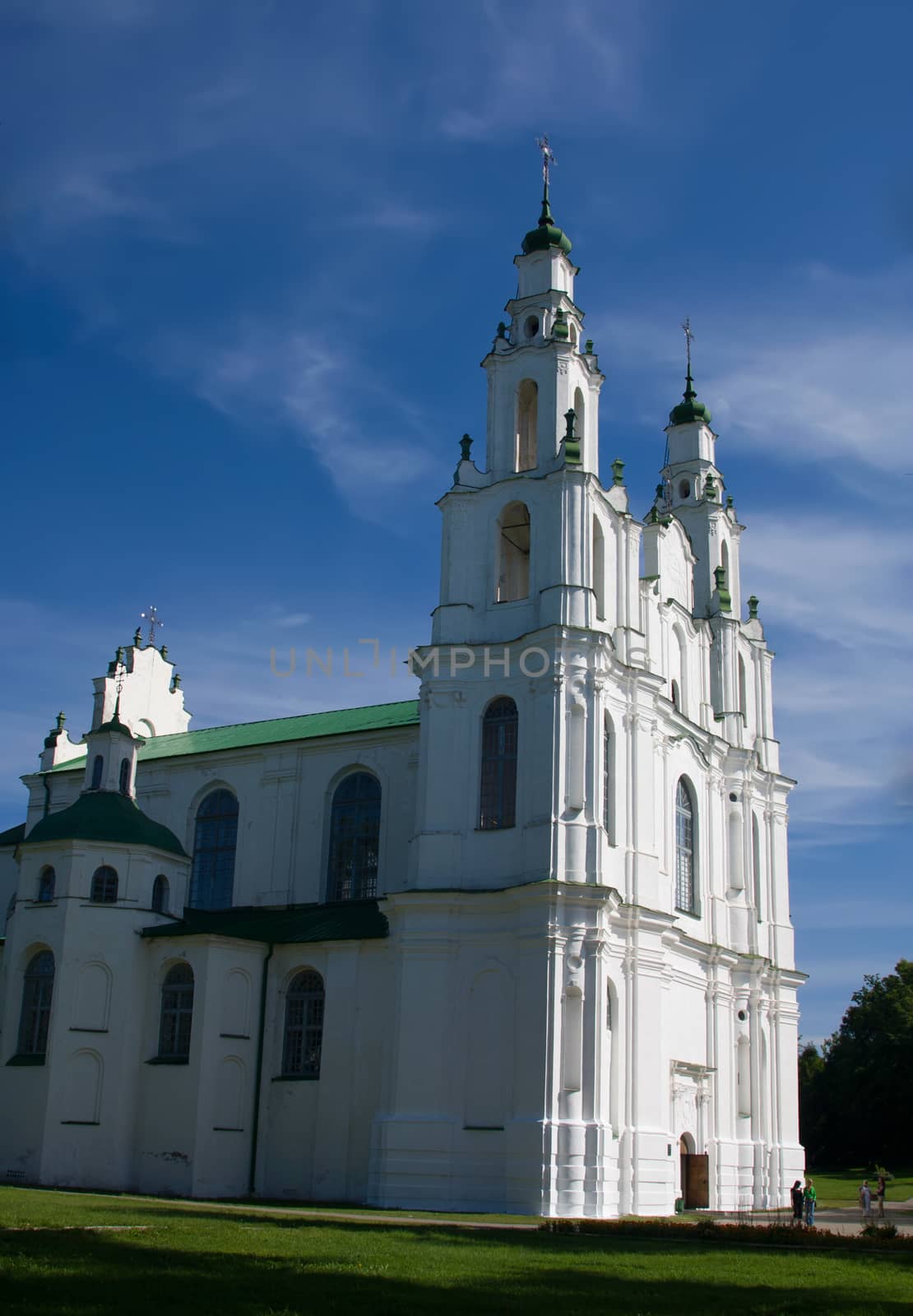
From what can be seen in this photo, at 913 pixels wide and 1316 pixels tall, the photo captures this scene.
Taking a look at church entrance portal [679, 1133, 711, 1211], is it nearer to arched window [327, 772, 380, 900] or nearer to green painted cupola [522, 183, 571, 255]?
arched window [327, 772, 380, 900]

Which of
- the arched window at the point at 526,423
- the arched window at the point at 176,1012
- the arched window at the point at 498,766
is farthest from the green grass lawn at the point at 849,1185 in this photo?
the arched window at the point at 526,423

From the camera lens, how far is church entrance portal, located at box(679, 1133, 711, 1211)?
36.4 m

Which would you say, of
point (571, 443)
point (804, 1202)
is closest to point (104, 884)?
point (571, 443)

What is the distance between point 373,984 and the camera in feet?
112

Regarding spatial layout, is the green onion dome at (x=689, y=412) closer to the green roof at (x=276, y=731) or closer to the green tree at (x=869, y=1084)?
the green roof at (x=276, y=731)

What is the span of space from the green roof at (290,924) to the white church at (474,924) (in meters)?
0.12

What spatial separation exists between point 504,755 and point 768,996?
15.2m

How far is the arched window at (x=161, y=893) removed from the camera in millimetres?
37281

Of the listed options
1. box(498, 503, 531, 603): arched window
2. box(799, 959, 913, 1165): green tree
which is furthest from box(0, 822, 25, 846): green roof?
box(799, 959, 913, 1165): green tree

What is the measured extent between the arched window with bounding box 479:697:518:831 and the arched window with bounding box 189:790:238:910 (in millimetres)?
11508

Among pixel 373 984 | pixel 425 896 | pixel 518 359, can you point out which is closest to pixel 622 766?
pixel 425 896

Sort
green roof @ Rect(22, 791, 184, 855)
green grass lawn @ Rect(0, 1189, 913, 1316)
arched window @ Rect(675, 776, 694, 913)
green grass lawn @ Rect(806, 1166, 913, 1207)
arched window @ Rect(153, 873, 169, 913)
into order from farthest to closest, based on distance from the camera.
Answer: green grass lawn @ Rect(806, 1166, 913, 1207), arched window @ Rect(675, 776, 694, 913), arched window @ Rect(153, 873, 169, 913), green roof @ Rect(22, 791, 184, 855), green grass lawn @ Rect(0, 1189, 913, 1316)

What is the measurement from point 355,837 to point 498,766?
7.96 m

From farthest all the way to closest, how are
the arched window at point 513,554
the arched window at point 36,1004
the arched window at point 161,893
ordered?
1. the arched window at point 161,893
2. the arched window at point 513,554
3. the arched window at point 36,1004
